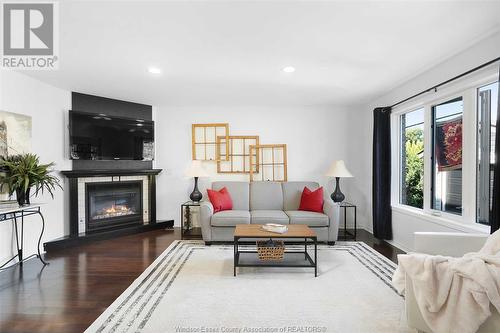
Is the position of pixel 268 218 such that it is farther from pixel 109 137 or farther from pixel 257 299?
pixel 109 137

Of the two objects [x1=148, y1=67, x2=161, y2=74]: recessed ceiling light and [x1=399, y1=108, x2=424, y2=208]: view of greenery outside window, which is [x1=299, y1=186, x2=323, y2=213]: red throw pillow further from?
[x1=148, y1=67, x2=161, y2=74]: recessed ceiling light

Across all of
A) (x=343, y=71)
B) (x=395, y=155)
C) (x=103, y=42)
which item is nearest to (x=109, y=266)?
(x=103, y=42)

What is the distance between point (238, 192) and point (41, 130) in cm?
307

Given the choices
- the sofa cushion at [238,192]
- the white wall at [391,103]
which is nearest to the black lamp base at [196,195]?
the sofa cushion at [238,192]

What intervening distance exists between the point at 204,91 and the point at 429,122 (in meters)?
3.19

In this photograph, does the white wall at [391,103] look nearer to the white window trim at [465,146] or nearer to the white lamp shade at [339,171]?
the white window trim at [465,146]

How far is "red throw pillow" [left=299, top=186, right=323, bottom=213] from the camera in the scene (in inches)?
161

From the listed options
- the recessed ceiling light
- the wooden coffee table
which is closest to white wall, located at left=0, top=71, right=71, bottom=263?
the recessed ceiling light

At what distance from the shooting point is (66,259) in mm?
3307

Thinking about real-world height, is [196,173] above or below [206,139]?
below

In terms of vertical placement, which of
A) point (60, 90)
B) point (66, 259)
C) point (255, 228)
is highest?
point (60, 90)

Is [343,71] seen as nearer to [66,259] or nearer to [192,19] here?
[192,19]

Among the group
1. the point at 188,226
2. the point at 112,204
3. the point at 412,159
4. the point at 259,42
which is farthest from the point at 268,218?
the point at 112,204

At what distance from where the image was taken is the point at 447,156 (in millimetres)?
3074
